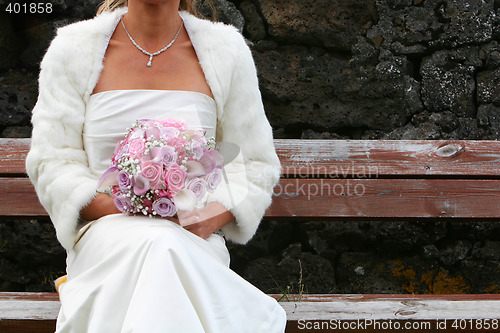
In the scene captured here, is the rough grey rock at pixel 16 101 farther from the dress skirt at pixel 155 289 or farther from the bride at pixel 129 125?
the dress skirt at pixel 155 289

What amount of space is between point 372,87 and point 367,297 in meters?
1.43

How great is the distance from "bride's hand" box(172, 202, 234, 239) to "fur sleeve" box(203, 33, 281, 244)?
3 cm

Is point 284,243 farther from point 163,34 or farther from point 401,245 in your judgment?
point 163,34

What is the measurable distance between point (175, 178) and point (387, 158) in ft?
4.96

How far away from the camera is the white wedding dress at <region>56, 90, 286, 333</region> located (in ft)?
6.21

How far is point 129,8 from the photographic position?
267cm

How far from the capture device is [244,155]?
2.62 meters

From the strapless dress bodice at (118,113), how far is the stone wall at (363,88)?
1.21 meters

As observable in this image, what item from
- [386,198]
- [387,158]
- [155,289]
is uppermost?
[155,289]

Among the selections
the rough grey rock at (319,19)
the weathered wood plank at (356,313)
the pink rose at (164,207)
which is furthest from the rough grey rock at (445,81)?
the pink rose at (164,207)

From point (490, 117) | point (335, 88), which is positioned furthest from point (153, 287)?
point (490, 117)

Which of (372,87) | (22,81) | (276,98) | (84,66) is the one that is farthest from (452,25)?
(22,81)

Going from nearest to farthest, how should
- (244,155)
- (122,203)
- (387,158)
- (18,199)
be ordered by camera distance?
(122,203)
(244,155)
(18,199)
(387,158)

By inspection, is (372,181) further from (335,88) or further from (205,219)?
(205,219)
